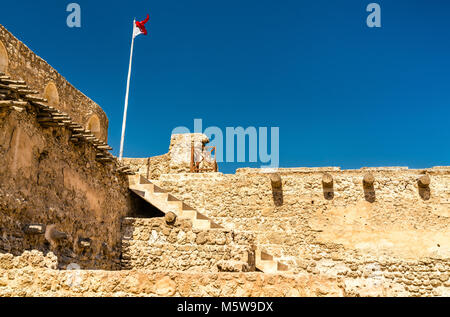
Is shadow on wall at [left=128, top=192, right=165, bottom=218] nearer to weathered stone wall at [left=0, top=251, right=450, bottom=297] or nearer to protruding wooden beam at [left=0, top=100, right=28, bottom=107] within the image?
protruding wooden beam at [left=0, top=100, right=28, bottom=107]

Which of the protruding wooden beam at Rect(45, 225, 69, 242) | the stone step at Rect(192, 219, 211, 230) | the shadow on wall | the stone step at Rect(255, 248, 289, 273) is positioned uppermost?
the shadow on wall

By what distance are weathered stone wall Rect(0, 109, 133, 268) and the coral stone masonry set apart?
0.03m

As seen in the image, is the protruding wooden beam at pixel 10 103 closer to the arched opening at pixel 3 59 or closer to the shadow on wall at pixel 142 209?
the arched opening at pixel 3 59

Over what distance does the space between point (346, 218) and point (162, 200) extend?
5697 millimetres

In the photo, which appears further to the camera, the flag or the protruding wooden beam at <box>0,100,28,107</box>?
the flag

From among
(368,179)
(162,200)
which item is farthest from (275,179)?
(162,200)

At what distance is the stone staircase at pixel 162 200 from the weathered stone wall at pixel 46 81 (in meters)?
3.49

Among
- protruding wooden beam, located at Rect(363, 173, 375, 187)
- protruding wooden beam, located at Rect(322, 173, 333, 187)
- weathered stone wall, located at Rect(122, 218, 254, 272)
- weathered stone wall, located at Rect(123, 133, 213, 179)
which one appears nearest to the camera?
weathered stone wall, located at Rect(122, 218, 254, 272)

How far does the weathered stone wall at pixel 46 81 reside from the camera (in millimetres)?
10070

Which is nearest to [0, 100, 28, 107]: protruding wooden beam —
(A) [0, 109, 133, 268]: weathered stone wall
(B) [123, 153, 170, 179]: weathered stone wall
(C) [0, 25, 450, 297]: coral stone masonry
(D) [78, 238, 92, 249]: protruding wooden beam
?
(C) [0, 25, 450, 297]: coral stone masonry

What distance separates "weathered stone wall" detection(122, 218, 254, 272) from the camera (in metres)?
8.93

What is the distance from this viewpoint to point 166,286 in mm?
4004
